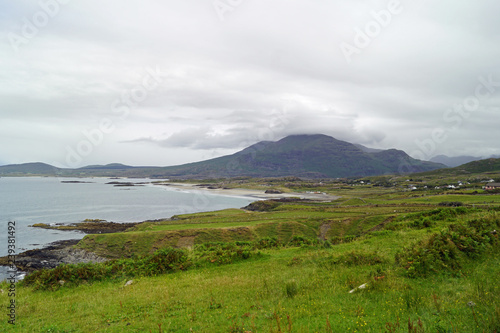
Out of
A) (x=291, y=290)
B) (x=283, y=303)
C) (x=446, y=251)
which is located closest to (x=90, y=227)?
(x=291, y=290)

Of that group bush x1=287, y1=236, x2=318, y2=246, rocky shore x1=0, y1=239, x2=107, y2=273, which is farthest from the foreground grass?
rocky shore x1=0, y1=239, x2=107, y2=273

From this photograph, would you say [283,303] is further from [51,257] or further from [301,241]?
[51,257]

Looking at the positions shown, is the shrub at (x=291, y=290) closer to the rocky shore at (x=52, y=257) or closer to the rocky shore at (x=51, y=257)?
the rocky shore at (x=52, y=257)

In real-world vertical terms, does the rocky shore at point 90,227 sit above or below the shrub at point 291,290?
below

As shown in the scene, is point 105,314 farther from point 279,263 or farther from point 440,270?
point 440,270

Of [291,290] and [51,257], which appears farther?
[51,257]

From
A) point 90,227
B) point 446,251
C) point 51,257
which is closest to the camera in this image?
point 446,251

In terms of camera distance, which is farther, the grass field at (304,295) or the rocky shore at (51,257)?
the rocky shore at (51,257)

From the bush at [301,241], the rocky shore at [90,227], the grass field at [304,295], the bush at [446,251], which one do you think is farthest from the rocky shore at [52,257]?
the bush at [446,251]

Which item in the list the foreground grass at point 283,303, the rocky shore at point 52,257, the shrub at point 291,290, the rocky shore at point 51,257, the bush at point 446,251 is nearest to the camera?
the foreground grass at point 283,303

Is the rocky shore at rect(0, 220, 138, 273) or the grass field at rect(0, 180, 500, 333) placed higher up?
the grass field at rect(0, 180, 500, 333)

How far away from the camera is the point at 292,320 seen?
9.24 metres

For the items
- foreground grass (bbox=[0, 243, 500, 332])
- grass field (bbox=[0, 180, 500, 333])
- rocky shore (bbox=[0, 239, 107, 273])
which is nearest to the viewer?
foreground grass (bbox=[0, 243, 500, 332])

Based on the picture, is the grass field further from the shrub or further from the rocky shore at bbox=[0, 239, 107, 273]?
the rocky shore at bbox=[0, 239, 107, 273]
